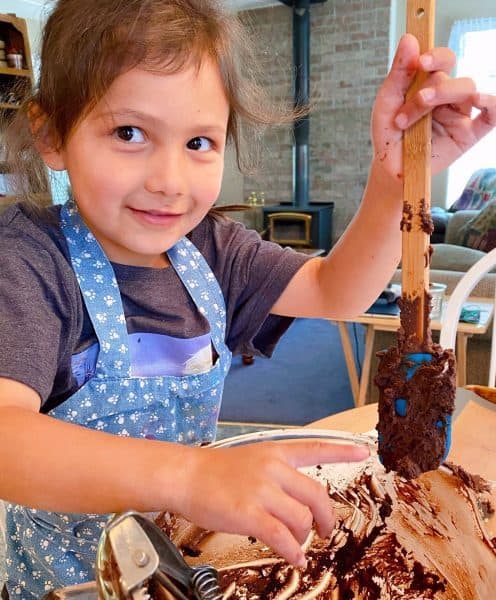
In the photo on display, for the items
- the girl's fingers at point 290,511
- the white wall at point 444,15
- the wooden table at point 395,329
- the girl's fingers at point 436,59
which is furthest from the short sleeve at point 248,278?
the white wall at point 444,15

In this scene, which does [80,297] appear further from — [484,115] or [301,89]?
[301,89]

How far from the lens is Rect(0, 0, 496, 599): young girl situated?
0.42 m

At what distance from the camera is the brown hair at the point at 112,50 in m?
0.61

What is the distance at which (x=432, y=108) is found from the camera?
551 millimetres

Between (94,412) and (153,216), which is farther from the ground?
(153,216)

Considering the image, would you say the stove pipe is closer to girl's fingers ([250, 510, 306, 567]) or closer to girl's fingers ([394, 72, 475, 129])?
girl's fingers ([394, 72, 475, 129])

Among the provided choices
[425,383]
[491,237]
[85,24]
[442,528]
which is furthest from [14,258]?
[491,237]

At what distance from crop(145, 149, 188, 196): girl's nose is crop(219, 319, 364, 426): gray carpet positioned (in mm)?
1711

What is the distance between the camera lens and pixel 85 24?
637mm

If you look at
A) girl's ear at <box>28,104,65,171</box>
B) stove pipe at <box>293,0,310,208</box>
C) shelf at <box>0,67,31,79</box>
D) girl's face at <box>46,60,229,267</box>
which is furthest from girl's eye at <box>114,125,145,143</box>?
stove pipe at <box>293,0,310,208</box>

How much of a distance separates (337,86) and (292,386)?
3.76 m

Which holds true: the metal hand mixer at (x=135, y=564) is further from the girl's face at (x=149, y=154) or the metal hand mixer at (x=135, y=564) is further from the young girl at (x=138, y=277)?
the girl's face at (x=149, y=154)

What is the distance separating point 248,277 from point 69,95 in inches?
14.3

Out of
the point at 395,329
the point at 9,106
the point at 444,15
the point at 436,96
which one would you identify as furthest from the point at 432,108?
the point at 444,15
